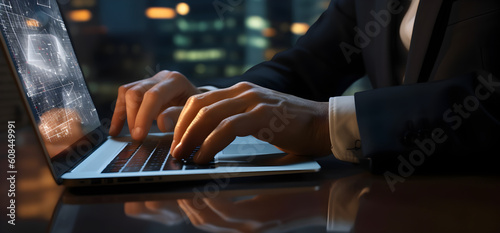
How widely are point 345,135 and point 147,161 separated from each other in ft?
1.08

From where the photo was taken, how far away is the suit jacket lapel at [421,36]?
30.3 inches

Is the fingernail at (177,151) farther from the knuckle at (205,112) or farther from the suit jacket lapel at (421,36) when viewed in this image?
the suit jacket lapel at (421,36)

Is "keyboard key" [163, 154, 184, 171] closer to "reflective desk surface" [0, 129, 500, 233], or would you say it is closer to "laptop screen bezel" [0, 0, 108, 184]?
"reflective desk surface" [0, 129, 500, 233]

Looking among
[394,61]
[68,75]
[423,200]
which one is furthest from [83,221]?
[394,61]

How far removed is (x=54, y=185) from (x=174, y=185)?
0.60 feet

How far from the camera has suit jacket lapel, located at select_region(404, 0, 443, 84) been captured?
0.77 meters

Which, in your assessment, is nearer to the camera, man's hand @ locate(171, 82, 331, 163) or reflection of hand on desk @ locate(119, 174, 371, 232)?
reflection of hand on desk @ locate(119, 174, 371, 232)

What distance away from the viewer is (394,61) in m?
1.10

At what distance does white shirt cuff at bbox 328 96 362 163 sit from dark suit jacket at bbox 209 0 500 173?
40mm

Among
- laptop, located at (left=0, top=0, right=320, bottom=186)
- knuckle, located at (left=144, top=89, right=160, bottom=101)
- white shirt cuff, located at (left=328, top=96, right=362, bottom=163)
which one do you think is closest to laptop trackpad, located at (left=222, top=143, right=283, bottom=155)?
laptop, located at (left=0, top=0, right=320, bottom=186)

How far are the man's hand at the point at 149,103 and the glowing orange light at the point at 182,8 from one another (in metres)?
5.29

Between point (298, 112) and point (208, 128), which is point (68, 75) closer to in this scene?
point (208, 128)

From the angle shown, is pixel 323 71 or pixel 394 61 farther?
pixel 323 71

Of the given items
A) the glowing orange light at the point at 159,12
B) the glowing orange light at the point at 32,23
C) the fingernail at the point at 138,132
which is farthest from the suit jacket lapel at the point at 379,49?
the glowing orange light at the point at 159,12
